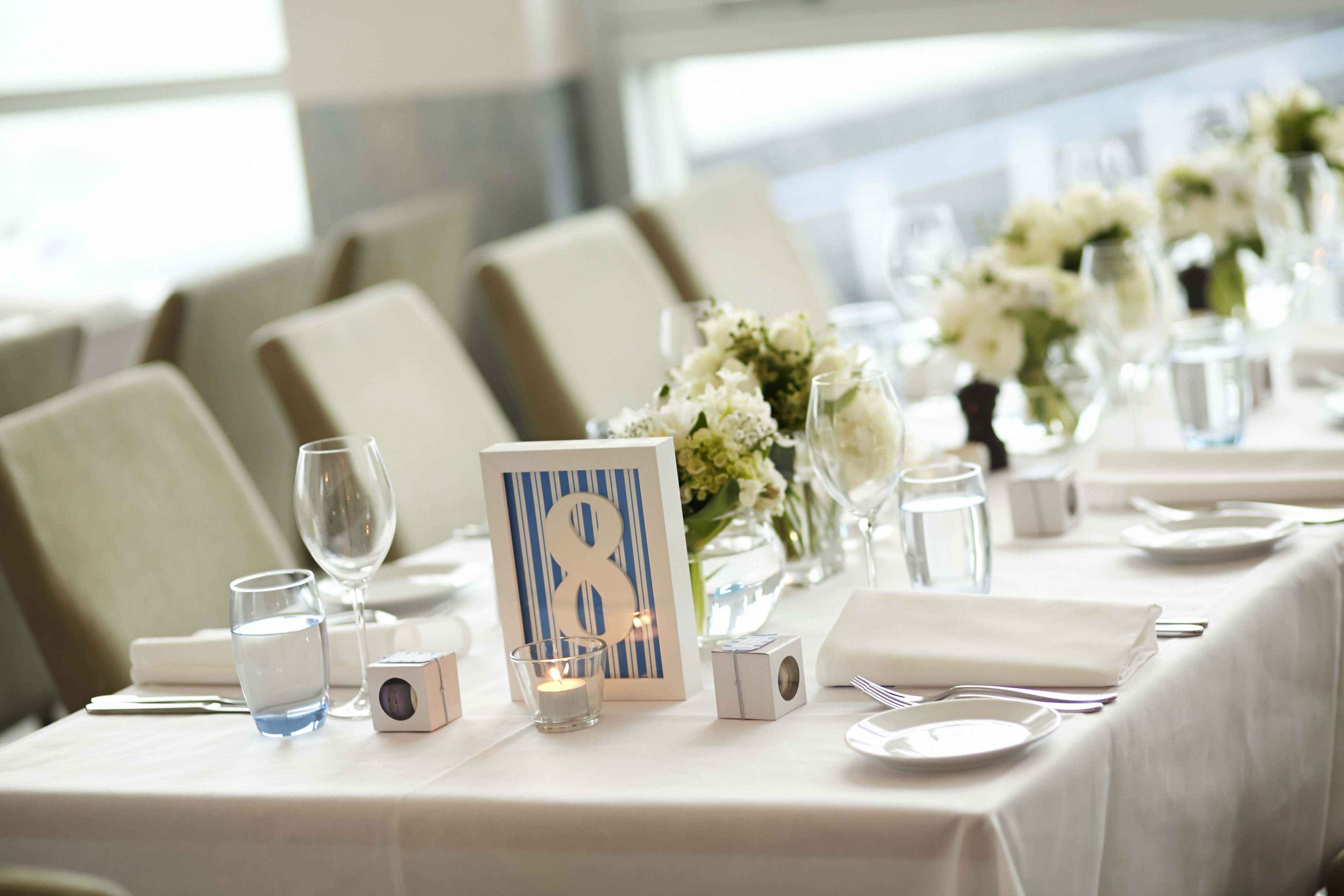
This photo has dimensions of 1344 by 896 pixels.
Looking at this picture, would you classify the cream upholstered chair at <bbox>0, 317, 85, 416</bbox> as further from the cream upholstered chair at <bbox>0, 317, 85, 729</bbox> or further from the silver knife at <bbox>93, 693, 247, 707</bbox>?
the silver knife at <bbox>93, 693, 247, 707</bbox>

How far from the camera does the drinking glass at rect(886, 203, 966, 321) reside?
7.41ft

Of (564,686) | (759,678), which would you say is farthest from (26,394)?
(759,678)

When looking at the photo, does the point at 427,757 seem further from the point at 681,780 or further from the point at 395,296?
the point at 395,296

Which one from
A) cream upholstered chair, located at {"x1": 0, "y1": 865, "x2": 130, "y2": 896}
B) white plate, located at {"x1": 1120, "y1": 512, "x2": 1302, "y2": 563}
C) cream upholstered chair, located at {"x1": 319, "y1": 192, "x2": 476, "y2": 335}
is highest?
cream upholstered chair, located at {"x1": 319, "y1": 192, "x2": 476, "y2": 335}

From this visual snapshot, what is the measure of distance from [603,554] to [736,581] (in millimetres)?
160

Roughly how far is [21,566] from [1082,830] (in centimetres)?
113

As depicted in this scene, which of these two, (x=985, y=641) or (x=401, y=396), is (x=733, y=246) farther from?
(x=985, y=641)

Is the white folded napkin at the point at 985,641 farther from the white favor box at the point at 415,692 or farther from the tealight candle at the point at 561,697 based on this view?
the white favor box at the point at 415,692

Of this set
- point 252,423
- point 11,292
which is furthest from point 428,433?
point 11,292

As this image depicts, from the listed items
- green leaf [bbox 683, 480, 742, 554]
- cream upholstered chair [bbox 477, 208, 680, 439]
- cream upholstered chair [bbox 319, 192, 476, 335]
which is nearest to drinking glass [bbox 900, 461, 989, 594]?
green leaf [bbox 683, 480, 742, 554]

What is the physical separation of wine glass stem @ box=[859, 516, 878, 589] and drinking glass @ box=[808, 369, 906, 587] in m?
0.04

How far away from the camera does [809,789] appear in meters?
0.96

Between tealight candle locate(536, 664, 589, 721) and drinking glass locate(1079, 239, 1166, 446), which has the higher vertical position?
drinking glass locate(1079, 239, 1166, 446)

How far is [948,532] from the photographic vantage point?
4.30 ft
